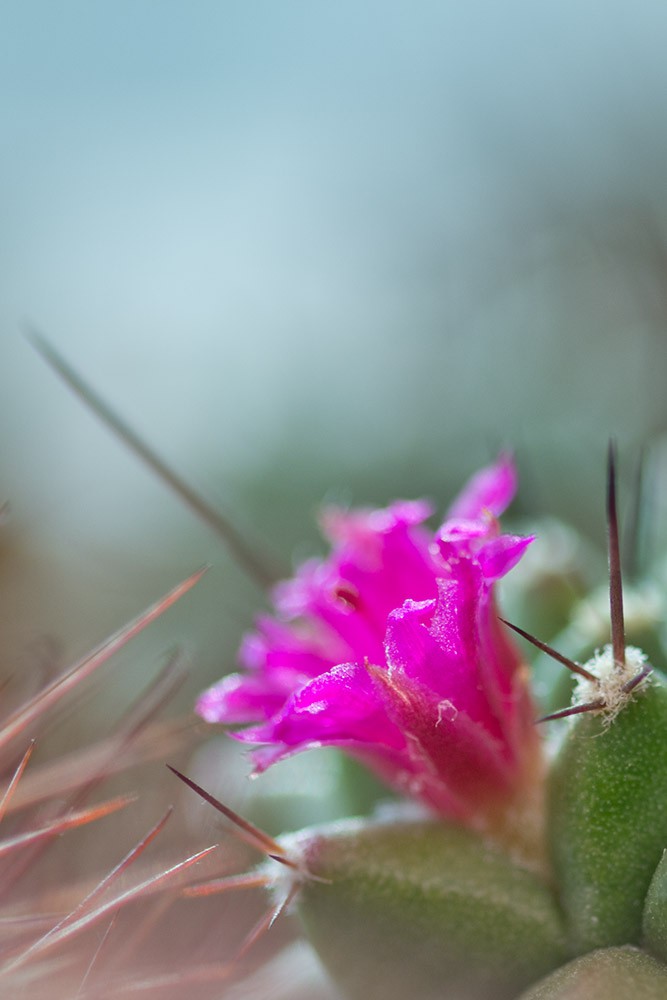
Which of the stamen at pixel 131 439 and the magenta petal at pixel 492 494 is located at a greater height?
the stamen at pixel 131 439

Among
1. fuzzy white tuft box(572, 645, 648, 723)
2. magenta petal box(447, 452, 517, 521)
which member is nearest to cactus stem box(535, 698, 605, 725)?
fuzzy white tuft box(572, 645, 648, 723)

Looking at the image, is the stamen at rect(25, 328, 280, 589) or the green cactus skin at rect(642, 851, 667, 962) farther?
the stamen at rect(25, 328, 280, 589)

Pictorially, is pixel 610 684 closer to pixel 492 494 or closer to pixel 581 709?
pixel 581 709

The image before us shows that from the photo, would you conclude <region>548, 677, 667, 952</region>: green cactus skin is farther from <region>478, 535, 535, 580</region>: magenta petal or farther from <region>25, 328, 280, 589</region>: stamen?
<region>25, 328, 280, 589</region>: stamen

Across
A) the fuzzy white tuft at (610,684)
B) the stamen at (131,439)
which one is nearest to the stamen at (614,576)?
the fuzzy white tuft at (610,684)

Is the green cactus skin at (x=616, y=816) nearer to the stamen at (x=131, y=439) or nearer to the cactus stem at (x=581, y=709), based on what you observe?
the cactus stem at (x=581, y=709)

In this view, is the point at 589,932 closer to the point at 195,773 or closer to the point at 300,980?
the point at 300,980
